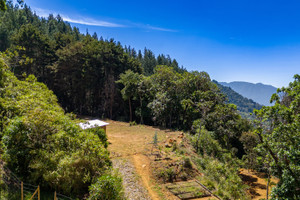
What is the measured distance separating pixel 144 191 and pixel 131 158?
3213mm

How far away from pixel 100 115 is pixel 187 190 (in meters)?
24.1

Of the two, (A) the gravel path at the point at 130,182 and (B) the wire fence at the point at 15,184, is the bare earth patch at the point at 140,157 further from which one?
(B) the wire fence at the point at 15,184

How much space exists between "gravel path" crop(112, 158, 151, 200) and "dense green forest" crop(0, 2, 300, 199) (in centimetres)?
128

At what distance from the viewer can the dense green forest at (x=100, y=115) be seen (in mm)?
6559

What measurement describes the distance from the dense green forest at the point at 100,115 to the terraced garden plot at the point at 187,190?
1.50 metres

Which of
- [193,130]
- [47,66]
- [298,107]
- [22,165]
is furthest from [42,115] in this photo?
[47,66]

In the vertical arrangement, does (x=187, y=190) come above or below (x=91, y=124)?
below

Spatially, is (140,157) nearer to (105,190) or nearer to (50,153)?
(105,190)

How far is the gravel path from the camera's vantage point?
7.55 m

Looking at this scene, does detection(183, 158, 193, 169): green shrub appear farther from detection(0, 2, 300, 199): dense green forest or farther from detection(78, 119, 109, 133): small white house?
detection(78, 119, 109, 133): small white house

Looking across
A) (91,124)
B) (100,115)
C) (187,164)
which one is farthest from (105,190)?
(100,115)

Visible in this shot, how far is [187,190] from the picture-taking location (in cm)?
829

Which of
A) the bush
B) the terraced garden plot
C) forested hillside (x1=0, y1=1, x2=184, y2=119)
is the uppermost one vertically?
forested hillside (x1=0, y1=1, x2=184, y2=119)

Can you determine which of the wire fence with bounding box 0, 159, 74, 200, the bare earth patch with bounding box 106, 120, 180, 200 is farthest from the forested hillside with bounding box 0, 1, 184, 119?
the wire fence with bounding box 0, 159, 74, 200
